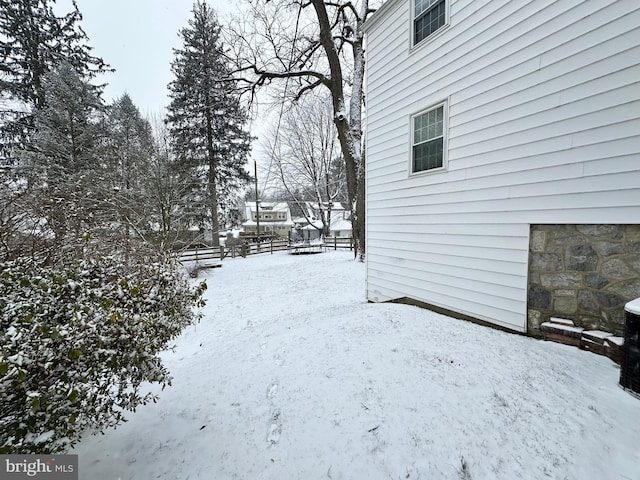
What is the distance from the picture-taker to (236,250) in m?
16.0

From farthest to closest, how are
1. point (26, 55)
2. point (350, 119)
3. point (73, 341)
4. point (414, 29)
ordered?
point (26, 55)
point (350, 119)
point (414, 29)
point (73, 341)

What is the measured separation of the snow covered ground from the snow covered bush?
1.89 feet

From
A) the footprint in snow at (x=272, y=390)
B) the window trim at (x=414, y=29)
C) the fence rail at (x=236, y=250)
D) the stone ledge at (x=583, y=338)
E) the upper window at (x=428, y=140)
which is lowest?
the fence rail at (x=236, y=250)

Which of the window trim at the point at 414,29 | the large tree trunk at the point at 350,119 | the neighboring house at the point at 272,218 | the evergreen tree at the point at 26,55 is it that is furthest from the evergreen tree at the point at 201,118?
the neighboring house at the point at 272,218

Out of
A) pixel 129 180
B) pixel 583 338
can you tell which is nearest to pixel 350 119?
pixel 129 180

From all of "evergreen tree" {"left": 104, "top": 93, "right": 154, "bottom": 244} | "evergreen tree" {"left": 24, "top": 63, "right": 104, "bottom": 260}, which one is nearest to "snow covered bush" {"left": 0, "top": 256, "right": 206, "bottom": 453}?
"evergreen tree" {"left": 104, "top": 93, "right": 154, "bottom": 244}

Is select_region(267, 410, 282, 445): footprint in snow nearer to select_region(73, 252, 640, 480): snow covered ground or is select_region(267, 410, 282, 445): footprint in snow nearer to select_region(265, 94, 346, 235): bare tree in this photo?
select_region(73, 252, 640, 480): snow covered ground

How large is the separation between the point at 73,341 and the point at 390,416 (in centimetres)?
205

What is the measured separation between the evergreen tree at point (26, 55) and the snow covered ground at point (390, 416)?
612 inches

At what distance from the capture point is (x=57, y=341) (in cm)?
141

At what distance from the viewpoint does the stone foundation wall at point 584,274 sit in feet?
8.12

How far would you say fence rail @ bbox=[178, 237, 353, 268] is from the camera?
13666mm

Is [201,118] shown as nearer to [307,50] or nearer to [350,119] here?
[307,50]

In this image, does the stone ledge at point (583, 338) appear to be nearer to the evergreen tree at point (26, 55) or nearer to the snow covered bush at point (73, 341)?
the snow covered bush at point (73, 341)
